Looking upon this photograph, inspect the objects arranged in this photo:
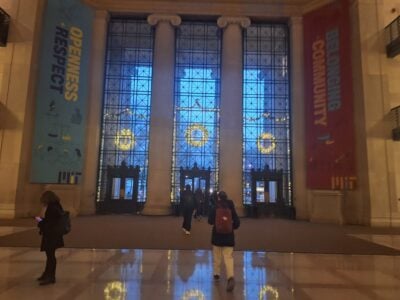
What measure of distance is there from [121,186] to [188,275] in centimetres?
1552

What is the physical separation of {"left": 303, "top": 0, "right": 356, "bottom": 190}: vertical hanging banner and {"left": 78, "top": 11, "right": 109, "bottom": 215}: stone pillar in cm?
1155

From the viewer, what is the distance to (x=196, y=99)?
71.9 feet

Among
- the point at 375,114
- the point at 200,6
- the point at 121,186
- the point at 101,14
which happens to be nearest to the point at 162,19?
the point at 200,6

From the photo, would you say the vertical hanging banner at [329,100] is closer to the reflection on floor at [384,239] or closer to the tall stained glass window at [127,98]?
the reflection on floor at [384,239]

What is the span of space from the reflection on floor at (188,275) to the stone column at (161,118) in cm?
1160

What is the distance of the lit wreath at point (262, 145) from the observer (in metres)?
21.3

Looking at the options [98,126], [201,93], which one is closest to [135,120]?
[98,126]

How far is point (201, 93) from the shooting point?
72.1 ft

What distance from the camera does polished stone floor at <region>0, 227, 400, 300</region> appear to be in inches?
195

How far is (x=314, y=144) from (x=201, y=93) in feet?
24.2

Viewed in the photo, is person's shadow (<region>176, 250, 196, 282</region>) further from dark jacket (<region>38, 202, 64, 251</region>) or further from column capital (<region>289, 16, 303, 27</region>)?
column capital (<region>289, 16, 303, 27</region>)

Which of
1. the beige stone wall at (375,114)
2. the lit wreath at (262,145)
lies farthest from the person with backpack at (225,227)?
the lit wreath at (262,145)

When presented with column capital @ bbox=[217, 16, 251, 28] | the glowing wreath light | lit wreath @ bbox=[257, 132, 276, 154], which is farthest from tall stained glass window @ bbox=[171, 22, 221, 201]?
the glowing wreath light

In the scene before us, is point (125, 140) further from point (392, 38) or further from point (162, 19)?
point (392, 38)
